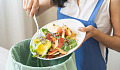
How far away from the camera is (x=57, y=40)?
692 mm

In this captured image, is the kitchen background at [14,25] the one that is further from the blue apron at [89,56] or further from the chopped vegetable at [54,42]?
the chopped vegetable at [54,42]

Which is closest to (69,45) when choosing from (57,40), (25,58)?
(57,40)

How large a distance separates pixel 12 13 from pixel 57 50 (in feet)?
3.26

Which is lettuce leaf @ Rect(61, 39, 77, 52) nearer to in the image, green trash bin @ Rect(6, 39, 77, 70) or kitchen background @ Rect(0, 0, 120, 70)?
green trash bin @ Rect(6, 39, 77, 70)

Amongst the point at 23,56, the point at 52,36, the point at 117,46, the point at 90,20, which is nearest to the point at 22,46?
the point at 23,56

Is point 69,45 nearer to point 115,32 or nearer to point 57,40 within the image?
point 57,40

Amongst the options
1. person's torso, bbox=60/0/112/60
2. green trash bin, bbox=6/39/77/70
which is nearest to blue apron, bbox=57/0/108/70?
person's torso, bbox=60/0/112/60

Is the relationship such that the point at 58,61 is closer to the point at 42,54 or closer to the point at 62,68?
the point at 42,54

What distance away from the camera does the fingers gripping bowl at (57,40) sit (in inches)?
25.5

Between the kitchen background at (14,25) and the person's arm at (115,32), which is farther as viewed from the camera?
the kitchen background at (14,25)

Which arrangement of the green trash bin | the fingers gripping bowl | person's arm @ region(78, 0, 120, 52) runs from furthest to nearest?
person's arm @ region(78, 0, 120, 52) → the fingers gripping bowl → the green trash bin

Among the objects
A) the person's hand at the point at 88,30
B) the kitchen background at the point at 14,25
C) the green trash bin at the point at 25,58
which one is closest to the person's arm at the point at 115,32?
the person's hand at the point at 88,30

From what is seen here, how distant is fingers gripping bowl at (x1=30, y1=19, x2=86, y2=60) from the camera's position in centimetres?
65

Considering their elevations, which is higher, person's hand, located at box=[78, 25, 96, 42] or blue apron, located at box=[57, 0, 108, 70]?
person's hand, located at box=[78, 25, 96, 42]
